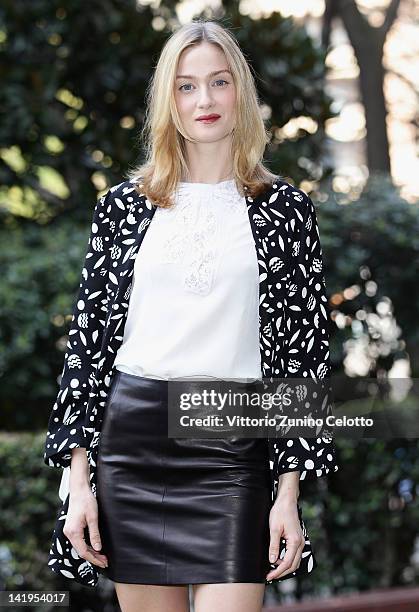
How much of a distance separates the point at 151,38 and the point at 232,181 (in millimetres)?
3693

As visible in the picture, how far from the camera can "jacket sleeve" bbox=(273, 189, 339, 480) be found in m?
2.80

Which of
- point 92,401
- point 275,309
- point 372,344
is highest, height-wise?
point 372,344

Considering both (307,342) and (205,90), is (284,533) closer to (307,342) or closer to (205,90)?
(307,342)

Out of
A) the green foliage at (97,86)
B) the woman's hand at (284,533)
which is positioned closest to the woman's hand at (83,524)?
the woman's hand at (284,533)

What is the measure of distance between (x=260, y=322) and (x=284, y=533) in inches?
23.2

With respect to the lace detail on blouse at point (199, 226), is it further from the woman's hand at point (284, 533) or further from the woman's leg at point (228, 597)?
the woman's leg at point (228, 597)

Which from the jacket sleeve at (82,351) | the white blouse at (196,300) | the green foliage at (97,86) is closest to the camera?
the white blouse at (196,300)

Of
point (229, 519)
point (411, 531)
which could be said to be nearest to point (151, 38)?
point (411, 531)

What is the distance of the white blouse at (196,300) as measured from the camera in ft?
9.17

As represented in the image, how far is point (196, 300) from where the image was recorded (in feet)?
9.30

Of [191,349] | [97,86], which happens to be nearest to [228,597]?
[191,349]

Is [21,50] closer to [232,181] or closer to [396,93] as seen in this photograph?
[232,181]

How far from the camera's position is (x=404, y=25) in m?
9.91

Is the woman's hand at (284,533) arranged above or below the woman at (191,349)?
below
